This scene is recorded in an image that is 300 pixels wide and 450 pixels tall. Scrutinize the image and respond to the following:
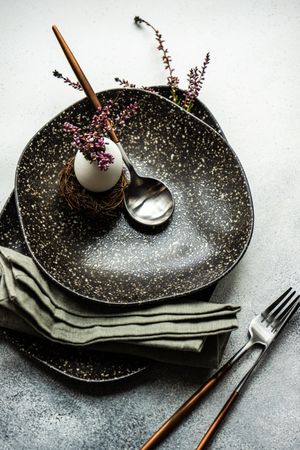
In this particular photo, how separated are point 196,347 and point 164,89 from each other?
510mm

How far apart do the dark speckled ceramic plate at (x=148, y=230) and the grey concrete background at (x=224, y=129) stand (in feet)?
0.32

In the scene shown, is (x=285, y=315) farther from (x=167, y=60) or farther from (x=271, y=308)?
(x=167, y=60)

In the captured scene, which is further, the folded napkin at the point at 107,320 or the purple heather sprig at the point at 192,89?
the purple heather sprig at the point at 192,89

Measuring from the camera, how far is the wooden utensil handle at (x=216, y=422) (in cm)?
103

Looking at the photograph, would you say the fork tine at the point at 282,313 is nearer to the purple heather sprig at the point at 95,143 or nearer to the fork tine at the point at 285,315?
the fork tine at the point at 285,315

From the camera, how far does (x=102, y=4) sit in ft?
4.10

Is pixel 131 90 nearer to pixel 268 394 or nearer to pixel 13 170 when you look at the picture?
pixel 13 170

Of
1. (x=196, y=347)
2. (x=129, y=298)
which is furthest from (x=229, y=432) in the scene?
(x=129, y=298)

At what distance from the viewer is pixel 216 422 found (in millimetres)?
1036

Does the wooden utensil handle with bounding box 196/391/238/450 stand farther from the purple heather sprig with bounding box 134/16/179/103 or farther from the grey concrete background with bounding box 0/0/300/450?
the purple heather sprig with bounding box 134/16/179/103

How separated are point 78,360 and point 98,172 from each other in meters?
0.33

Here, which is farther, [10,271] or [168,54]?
[168,54]

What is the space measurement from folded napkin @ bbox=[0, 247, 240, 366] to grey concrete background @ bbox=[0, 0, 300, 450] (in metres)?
0.10

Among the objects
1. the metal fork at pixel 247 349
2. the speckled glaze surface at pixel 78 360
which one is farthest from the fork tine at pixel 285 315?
the speckled glaze surface at pixel 78 360
